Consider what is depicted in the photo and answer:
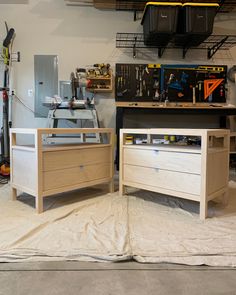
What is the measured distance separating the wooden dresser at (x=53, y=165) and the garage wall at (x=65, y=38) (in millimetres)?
1872

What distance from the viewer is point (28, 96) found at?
3.48 meters

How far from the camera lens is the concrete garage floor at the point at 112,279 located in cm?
79

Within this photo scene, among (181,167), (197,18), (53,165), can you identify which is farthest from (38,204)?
(197,18)

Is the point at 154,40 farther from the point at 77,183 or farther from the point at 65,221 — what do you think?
the point at 65,221

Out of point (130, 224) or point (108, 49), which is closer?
point (130, 224)

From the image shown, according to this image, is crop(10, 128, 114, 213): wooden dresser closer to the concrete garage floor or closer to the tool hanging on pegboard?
the concrete garage floor

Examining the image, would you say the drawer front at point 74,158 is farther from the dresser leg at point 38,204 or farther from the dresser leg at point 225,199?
the dresser leg at point 225,199

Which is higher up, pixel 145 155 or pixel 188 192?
pixel 145 155

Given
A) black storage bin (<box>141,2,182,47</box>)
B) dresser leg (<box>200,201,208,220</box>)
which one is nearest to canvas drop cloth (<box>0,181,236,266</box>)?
dresser leg (<box>200,201,208,220</box>)

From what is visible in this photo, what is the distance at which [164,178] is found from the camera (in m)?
1.56

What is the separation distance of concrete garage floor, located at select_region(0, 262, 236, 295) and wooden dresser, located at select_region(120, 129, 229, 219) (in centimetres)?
57

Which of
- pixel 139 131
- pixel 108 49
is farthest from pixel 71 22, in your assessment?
pixel 139 131

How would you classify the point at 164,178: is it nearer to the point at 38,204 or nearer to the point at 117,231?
the point at 117,231

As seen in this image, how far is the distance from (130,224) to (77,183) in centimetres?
54
